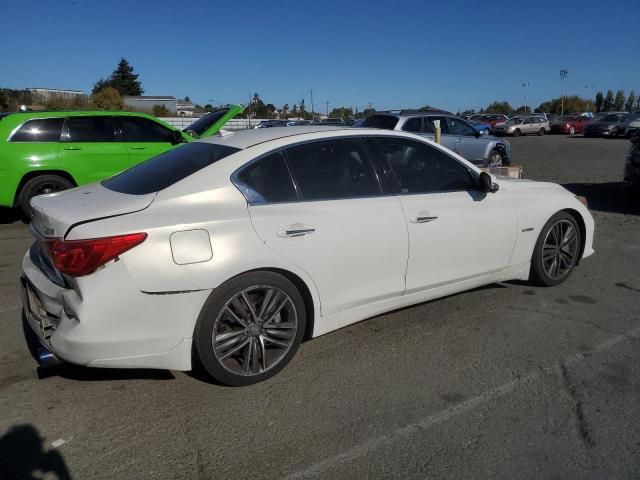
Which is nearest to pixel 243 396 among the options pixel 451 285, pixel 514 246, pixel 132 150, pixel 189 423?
pixel 189 423

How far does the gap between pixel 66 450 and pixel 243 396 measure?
966mm

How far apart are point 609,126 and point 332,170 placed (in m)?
34.4

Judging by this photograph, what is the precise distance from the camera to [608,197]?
1004 cm

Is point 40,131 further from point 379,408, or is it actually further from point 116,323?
point 379,408

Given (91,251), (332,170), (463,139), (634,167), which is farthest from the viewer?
(463,139)

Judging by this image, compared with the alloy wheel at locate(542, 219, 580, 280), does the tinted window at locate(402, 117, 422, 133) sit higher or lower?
higher

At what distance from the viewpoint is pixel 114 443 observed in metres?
2.70

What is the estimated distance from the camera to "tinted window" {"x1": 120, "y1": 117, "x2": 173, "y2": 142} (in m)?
8.58

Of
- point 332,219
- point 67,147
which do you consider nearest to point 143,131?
point 67,147

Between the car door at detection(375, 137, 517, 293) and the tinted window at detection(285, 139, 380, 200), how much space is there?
20 centimetres

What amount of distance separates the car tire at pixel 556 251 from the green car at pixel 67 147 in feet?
20.7

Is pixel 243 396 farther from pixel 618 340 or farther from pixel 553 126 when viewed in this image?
pixel 553 126

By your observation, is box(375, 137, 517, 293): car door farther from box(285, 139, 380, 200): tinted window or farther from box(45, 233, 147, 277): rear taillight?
box(45, 233, 147, 277): rear taillight

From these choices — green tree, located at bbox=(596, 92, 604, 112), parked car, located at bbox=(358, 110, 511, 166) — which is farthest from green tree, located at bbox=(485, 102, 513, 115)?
parked car, located at bbox=(358, 110, 511, 166)
